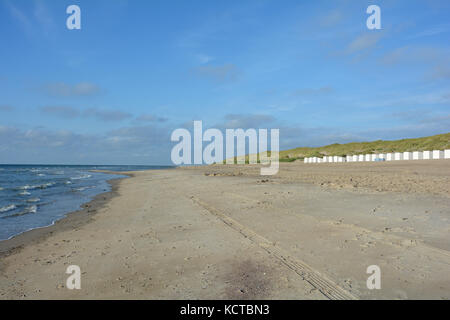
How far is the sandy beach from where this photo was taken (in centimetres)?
409

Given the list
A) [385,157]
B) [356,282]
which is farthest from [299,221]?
[385,157]

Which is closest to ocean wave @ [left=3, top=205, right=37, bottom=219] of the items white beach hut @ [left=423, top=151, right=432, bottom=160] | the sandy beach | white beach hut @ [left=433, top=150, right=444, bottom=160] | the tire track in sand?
the sandy beach

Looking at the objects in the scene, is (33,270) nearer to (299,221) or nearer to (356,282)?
(356,282)

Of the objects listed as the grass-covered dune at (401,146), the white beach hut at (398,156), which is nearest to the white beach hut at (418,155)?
the white beach hut at (398,156)

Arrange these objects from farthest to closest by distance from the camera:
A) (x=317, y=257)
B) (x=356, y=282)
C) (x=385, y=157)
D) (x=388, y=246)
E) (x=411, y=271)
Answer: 1. (x=385, y=157)
2. (x=388, y=246)
3. (x=317, y=257)
4. (x=411, y=271)
5. (x=356, y=282)

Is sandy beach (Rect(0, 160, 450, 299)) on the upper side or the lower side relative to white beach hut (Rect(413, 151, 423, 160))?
lower

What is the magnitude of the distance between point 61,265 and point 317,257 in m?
4.80

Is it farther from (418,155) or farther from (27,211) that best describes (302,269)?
(418,155)

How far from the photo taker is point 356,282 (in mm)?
4109

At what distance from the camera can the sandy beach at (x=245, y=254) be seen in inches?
161

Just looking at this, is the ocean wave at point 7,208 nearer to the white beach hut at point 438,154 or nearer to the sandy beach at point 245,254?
the sandy beach at point 245,254

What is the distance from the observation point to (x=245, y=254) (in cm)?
555

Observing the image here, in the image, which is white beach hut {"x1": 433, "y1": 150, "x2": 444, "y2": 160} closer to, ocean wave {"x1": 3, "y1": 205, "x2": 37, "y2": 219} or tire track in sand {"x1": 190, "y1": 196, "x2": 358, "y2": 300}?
tire track in sand {"x1": 190, "y1": 196, "x2": 358, "y2": 300}

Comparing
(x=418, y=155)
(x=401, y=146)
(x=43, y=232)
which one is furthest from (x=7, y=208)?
(x=401, y=146)
